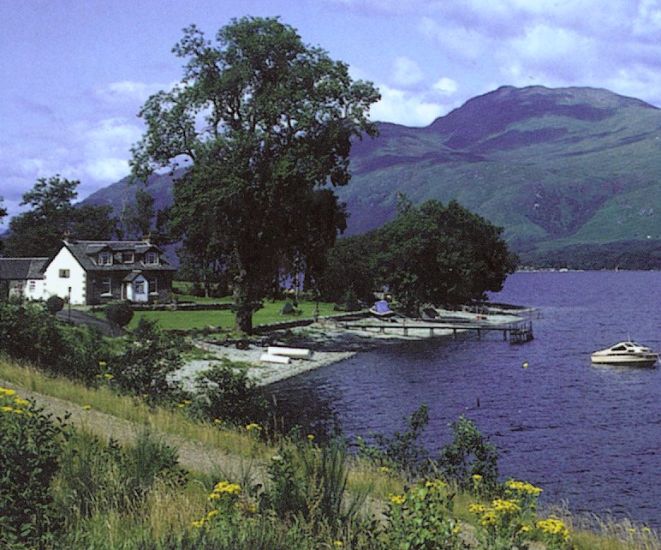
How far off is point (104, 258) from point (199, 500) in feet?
277

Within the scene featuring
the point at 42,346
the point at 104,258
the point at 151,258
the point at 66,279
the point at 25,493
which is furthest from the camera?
the point at 151,258

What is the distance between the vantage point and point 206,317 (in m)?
80.0

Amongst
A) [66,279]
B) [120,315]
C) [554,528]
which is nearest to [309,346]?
[120,315]

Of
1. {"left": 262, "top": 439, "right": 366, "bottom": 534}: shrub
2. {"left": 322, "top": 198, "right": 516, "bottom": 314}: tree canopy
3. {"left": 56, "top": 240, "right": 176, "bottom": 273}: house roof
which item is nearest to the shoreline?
{"left": 322, "top": 198, "right": 516, "bottom": 314}: tree canopy

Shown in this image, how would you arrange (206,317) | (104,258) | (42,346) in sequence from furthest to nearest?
1. (104,258)
2. (206,317)
3. (42,346)

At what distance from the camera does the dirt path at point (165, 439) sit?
14.1 meters

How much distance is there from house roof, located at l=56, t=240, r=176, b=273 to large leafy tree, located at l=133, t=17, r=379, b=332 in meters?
30.0

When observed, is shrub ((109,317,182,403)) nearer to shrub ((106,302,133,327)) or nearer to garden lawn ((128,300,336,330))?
garden lawn ((128,300,336,330))

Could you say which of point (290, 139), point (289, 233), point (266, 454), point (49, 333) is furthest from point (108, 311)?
point (266, 454)

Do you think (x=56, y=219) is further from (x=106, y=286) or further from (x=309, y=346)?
(x=309, y=346)

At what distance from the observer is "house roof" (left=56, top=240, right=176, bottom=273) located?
90.6 meters

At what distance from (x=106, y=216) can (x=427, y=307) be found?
64244 mm

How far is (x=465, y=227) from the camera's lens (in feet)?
466

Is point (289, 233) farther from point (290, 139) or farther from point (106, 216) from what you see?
point (106, 216)
